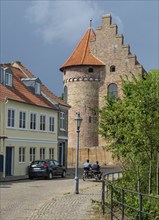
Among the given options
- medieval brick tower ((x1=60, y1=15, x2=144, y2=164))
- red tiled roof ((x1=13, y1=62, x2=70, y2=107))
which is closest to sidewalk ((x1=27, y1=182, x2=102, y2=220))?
red tiled roof ((x1=13, y1=62, x2=70, y2=107))

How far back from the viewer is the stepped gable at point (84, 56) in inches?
2520

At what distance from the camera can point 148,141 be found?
535 inches

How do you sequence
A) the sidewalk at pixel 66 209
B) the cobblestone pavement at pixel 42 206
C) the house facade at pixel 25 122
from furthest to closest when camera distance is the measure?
the house facade at pixel 25 122 < the cobblestone pavement at pixel 42 206 < the sidewalk at pixel 66 209

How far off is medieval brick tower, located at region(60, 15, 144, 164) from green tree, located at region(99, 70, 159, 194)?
46102 millimetres

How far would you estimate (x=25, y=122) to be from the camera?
39.8 metres

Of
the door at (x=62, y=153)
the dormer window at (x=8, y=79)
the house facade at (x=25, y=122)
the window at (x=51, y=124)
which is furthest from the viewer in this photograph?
the door at (x=62, y=153)

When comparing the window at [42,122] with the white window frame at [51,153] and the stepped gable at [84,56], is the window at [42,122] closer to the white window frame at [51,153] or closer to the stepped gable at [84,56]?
the white window frame at [51,153]

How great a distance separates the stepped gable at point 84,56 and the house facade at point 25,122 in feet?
56.6

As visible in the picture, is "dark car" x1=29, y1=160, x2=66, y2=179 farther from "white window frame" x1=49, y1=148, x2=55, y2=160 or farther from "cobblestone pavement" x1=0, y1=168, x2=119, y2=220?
"cobblestone pavement" x1=0, y1=168, x2=119, y2=220

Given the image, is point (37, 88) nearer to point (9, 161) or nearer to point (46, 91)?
point (46, 91)

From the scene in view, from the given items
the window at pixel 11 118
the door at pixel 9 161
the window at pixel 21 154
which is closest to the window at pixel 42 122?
the window at pixel 21 154

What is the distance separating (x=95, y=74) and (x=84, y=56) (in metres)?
3.24

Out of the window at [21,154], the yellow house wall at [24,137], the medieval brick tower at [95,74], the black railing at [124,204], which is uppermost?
the medieval brick tower at [95,74]

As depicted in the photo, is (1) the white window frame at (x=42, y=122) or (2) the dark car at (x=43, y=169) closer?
(2) the dark car at (x=43, y=169)
